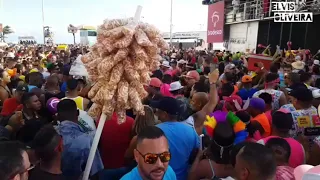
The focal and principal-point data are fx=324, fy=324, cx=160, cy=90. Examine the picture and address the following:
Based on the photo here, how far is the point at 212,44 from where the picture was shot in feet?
94.0

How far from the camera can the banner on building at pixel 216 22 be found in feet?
85.1

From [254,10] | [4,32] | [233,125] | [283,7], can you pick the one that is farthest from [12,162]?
[4,32]

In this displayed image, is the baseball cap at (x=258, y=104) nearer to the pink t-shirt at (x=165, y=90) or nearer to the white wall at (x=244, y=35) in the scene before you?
the pink t-shirt at (x=165, y=90)

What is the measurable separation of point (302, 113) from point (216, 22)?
76.8 feet

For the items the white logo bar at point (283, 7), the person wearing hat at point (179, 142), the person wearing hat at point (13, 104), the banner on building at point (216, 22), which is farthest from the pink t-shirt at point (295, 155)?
the banner on building at point (216, 22)

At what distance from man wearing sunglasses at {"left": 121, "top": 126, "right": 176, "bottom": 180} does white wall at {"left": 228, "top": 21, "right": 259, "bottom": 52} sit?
65.1 ft

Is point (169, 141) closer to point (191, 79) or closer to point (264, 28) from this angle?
point (191, 79)

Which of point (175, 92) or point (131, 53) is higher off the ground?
point (131, 53)

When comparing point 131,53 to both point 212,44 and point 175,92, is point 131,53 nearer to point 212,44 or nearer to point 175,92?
point 175,92

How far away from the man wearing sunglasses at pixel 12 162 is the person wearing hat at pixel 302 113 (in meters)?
3.20

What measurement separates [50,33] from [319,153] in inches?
1627

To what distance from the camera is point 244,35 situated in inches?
902

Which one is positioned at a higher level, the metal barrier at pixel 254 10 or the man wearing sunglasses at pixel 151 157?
the metal barrier at pixel 254 10

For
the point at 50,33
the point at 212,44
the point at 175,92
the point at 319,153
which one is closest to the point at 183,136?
the point at 319,153
